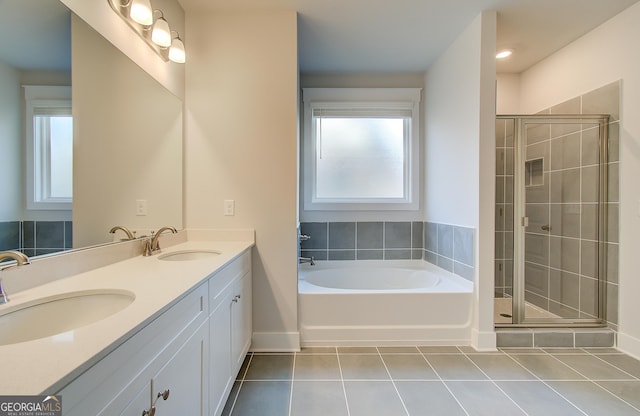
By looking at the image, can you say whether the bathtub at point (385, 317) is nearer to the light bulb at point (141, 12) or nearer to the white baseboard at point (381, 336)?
the white baseboard at point (381, 336)

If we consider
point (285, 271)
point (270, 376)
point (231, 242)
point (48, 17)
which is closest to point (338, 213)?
point (285, 271)

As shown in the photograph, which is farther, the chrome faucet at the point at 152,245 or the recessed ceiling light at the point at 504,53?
the recessed ceiling light at the point at 504,53

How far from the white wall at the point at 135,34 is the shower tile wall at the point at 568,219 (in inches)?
107

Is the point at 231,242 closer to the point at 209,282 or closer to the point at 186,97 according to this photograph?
the point at 209,282

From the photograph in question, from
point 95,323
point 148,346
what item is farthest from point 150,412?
point 95,323

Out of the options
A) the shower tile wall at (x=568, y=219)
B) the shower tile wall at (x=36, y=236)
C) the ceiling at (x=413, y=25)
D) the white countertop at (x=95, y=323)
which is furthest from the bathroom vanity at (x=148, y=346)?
the shower tile wall at (x=568, y=219)

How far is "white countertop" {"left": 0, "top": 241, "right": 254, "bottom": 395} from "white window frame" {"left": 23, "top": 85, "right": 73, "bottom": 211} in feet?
1.02

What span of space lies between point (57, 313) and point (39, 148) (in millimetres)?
604

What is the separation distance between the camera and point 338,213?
9.71ft

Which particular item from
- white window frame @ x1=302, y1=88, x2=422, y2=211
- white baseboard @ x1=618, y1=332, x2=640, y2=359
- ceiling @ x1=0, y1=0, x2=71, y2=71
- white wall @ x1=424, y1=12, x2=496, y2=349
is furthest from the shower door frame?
ceiling @ x1=0, y1=0, x2=71, y2=71

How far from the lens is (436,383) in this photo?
1.66 m

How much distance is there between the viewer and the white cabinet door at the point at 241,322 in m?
1.57

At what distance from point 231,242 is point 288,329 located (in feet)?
2.58

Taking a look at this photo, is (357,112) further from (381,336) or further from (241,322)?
(241,322)
